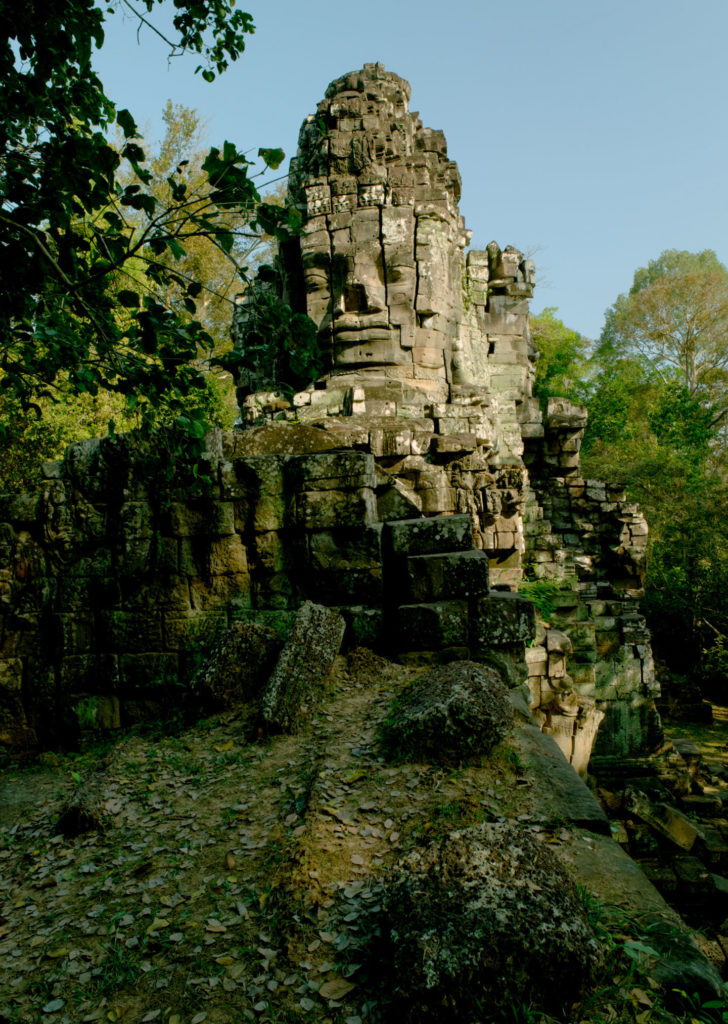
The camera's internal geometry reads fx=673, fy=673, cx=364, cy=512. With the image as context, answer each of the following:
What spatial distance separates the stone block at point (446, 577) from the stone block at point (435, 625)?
0.07 m

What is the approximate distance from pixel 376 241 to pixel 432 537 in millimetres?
9128

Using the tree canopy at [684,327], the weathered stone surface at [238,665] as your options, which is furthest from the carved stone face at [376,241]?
the tree canopy at [684,327]

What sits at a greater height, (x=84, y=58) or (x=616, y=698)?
(x=84, y=58)

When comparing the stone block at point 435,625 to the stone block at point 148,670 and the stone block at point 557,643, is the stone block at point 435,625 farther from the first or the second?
the stone block at point 557,643

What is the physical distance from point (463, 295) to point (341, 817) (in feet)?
44.4

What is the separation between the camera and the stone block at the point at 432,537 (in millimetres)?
4891

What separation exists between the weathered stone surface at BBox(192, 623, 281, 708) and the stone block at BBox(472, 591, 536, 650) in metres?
1.39

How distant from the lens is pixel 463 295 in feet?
48.6

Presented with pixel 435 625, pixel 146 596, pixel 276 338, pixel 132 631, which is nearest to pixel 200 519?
pixel 146 596

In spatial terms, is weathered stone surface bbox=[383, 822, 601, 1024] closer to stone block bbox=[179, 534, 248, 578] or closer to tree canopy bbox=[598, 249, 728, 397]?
stone block bbox=[179, 534, 248, 578]

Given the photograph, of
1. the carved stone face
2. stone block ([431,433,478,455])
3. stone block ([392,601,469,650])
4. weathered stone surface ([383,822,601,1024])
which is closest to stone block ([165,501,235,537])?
stone block ([392,601,469,650])

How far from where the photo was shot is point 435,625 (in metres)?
4.63

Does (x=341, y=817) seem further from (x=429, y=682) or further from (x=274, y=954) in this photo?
(x=429, y=682)

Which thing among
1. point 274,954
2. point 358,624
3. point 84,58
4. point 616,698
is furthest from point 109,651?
point 616,698
